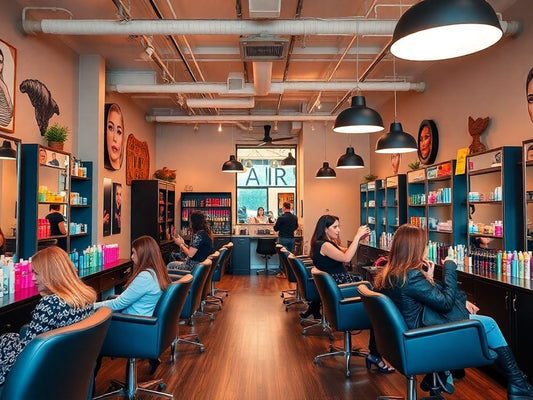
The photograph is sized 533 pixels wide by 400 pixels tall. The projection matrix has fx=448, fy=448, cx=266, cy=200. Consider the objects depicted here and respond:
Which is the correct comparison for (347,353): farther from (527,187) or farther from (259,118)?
(259,118)

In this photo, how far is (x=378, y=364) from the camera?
12.3 feet

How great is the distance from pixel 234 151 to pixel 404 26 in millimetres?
8734

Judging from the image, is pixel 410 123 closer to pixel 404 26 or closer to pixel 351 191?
pixel 351 191

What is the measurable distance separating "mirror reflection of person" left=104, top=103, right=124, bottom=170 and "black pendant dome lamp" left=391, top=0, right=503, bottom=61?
5444 mm

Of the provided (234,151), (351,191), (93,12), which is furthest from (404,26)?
(234,151)

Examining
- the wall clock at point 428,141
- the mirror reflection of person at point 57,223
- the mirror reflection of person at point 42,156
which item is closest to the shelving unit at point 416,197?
the wall clock at point 428,141

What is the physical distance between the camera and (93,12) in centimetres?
505

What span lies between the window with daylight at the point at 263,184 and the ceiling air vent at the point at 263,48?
5.88 m

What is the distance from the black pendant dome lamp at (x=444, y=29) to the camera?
191 cm

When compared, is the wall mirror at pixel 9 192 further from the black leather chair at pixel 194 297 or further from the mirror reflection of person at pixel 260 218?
the mirror reflection of person at pixel 260 218

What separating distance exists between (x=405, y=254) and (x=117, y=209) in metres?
5.75

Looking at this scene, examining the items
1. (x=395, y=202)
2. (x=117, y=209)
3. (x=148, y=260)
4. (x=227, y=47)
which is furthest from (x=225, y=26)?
(x=395, y=202)

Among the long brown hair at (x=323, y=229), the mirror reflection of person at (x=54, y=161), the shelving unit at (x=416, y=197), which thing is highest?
the mirror reflection of person at (x=54, y=161)

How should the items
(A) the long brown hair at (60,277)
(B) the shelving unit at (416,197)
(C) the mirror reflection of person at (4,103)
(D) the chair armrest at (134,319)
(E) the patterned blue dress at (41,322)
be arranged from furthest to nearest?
(B) the shelving unit at (416,197) → (C) the mirror reflection of person at (4,103) → (D) the chair armrest at (134,319) → (A) the long brown hair at (60,277) → (E) the patterned blue dress at (41,322)
